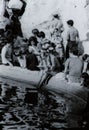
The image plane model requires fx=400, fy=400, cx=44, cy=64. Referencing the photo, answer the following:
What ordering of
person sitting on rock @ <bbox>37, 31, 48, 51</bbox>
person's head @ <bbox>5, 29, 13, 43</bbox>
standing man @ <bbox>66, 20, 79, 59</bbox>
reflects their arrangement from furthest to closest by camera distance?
person's head @ <bbox>5, 29, 13, 43</bbox> < person sitting on rock @ <bbox>37, 31, 48, 51</bbox> < standing man @ <bbox>66, 20, 79, 59</bbox>

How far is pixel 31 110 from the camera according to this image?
7.32 metres

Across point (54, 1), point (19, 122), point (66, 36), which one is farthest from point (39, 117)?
point (54, 1)

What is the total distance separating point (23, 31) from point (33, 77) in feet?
12.2

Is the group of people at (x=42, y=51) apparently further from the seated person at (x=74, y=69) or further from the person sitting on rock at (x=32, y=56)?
the seated person at (x=74, y=69)

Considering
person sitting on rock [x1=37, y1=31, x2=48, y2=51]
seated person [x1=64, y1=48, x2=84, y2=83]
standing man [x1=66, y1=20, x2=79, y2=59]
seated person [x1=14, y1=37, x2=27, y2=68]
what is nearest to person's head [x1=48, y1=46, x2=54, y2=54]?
person sitting on rock [x1=37, y1=31, x2=48, y2=51]

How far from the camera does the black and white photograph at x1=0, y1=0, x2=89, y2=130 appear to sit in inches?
275

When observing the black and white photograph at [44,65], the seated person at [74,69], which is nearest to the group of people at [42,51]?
the black and white photograph at [44,65]

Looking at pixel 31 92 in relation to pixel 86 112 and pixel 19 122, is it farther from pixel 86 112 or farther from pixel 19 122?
pixel 19 122

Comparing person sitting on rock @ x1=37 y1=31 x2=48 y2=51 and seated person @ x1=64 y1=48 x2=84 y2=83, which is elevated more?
person sitting on rock @ x1=37 y1=31 x2=48 y2=51

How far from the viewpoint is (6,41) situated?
40.5ft

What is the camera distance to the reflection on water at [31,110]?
21.0 feet

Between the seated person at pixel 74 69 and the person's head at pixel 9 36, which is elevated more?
the person's head at pixel 9 36

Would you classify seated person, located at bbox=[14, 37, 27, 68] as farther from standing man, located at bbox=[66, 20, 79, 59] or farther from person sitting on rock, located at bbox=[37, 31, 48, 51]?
standing man, located at bbox=[66, 20, 79, 59]

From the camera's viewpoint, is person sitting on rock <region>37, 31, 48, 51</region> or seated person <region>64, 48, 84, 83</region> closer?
seated person <region>64, 48, 84, 83</region>
